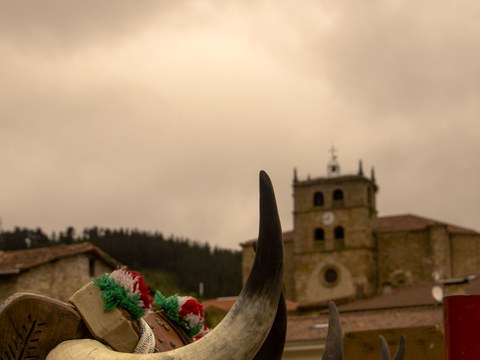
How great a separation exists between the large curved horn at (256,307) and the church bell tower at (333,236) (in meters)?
62.5

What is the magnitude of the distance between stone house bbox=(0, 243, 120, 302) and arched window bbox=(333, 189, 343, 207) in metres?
42.7

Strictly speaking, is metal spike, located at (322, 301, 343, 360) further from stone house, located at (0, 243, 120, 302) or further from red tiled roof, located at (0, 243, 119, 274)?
red tiled roof, located at (0, 243, 119, 274)

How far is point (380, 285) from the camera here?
2621 inches

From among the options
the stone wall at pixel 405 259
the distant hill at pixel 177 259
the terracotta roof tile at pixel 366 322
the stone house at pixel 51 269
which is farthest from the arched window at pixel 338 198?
the stone house at pixel 51 269

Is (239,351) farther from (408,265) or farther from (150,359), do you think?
(408,265)

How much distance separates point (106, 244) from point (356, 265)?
24734 mm

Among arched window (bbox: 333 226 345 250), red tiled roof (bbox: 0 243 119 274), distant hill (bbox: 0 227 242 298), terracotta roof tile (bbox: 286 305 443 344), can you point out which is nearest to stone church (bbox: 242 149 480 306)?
arched window (bbox: 333 226 345 250)

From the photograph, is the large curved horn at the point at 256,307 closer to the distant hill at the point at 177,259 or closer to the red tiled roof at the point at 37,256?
the red tiled roof at the point at 37,256

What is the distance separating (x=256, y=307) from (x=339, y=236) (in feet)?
215

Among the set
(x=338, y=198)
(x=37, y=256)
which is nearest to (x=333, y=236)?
(x=338, y=198)

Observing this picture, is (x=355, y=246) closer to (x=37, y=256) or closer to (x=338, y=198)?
(x=338, y=198)

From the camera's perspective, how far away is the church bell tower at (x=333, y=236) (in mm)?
66188

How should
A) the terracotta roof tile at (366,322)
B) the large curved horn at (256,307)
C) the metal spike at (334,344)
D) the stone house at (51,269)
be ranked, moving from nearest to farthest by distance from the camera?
the large curved horn at (256,307) → the metal spike at (334,344) → the stone house at (51,269) → the terracotta roof tile at (366,322)

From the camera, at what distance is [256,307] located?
307 centimetres
